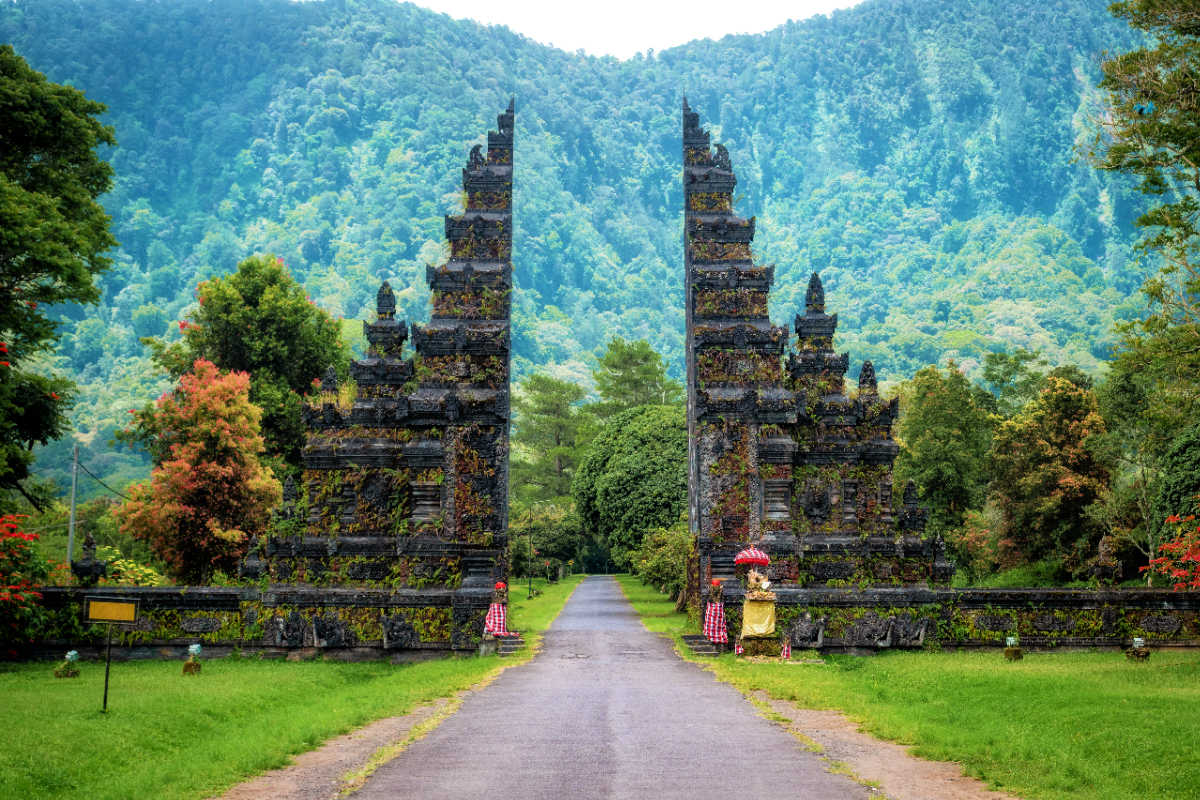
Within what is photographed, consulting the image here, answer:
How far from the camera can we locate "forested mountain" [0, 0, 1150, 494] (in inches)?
5778

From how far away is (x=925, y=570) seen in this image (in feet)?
93.5

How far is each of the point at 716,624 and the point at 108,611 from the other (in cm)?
1406

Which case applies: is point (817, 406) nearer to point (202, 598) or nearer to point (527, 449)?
point (202, 598)

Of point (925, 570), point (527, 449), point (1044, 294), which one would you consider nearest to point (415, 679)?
point (925, 570)

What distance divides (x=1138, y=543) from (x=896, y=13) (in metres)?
181

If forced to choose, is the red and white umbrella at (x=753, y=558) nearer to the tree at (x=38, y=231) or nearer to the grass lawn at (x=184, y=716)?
the grass lawn at (x=184, y=716)

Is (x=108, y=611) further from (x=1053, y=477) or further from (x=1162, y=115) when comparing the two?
(x=1053, y=477)

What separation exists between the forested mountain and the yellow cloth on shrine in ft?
358

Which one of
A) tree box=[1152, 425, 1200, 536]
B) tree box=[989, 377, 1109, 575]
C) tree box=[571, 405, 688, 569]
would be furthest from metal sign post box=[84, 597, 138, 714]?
tree box=[989, 377, 1109, 575]

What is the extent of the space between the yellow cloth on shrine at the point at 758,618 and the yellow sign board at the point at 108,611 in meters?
12.9

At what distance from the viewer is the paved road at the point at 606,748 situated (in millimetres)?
10477

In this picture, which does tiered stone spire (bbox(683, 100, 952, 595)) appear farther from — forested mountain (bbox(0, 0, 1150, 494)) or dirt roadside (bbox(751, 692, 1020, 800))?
forested mountain (bbox(0, 0, 1150, 494))

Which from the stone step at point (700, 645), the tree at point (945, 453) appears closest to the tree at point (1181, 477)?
the stone step at point (700, 645)

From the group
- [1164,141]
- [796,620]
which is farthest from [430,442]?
[1164,141]
